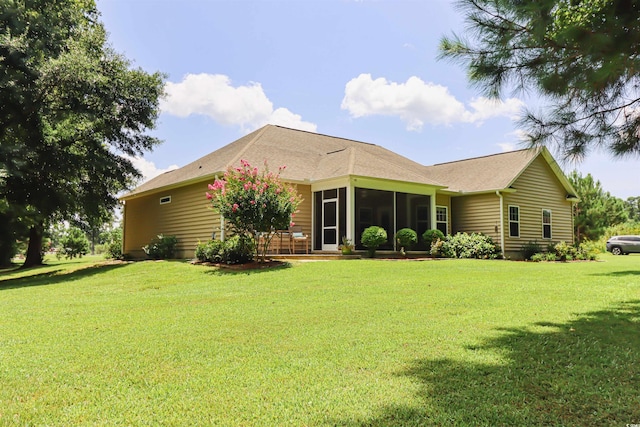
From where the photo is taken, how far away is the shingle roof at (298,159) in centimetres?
1642

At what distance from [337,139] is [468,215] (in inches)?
308

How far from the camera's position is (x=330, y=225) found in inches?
640

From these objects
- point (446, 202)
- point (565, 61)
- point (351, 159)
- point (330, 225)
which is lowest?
point (330, 225)

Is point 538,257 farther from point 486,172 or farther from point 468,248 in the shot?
point 486,172

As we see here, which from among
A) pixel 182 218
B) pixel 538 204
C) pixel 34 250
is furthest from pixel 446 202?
pixel 34 250

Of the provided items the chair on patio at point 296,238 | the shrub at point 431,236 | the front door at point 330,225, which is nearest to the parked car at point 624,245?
the shrub at point 431,236

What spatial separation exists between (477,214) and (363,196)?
6.72 metres

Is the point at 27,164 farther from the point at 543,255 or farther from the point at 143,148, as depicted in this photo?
the point at 543,255

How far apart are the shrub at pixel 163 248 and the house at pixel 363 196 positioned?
411 mm

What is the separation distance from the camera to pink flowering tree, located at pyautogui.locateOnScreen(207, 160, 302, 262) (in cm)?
1220

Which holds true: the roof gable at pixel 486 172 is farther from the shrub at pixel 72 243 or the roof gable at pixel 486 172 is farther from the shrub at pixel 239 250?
the shrub at pixel 72 243

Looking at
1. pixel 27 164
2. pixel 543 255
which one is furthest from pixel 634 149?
pixel 27 164

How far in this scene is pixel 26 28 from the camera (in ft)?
49.5

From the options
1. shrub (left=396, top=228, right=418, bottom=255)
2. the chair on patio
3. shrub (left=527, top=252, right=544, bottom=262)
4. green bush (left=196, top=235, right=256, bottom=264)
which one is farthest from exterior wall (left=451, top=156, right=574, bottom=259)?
green bush (left=196, top=235, right=256, bottom=264)
